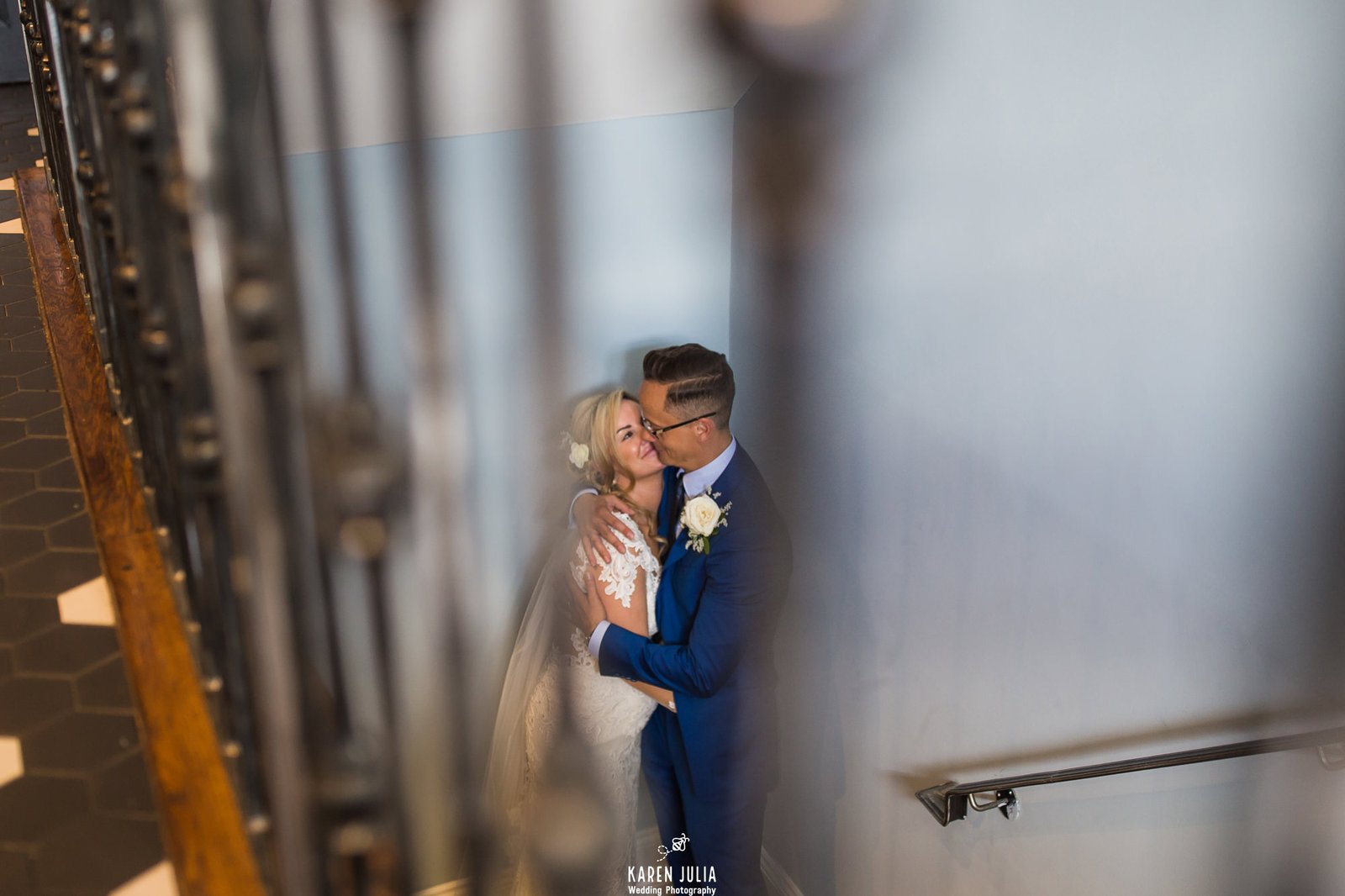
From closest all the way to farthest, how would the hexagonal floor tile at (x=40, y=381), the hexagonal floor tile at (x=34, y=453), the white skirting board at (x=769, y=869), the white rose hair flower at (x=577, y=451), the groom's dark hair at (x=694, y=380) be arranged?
the hexagonal floor tile at (x=34, y=453)
the hexagonal floor tile at (x=40, y=381)
the groom's dark hair at (x=694, y=380)
the white rose hair flower at (x=577, y=451)
the white skirting board at (x=769, y=869)

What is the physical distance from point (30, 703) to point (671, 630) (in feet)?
6.64

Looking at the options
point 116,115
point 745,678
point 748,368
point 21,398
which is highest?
point 116,115

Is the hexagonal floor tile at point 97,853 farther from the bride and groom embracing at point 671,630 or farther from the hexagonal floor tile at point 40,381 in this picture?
the bride and groom embracing at point 671,630

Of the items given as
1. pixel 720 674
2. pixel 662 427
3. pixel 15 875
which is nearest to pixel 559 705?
pixel 720 674

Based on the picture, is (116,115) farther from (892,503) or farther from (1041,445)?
(892,503)

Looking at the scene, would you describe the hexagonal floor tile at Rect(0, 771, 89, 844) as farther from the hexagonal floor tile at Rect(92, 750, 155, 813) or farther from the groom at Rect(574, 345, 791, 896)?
the groom at Rect(574, 345, 791, 896)

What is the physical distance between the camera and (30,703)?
124 cm

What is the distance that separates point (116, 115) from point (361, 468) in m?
0.56

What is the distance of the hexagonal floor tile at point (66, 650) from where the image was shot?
1.29 metres

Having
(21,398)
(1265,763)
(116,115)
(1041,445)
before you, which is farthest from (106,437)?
(1265,763)

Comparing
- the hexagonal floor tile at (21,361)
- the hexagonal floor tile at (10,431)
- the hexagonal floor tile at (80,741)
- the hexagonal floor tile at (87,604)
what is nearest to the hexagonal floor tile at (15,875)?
the hexagonal floor tile at (80,741)

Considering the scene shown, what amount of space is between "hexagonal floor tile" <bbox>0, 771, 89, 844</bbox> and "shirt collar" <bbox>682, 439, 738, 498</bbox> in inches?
78.2

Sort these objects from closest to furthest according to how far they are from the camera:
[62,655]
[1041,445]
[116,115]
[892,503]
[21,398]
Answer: [116,115] < [62,655] < [21,398] < [1041,445] < [892,503]

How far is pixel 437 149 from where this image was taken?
2.72 m
